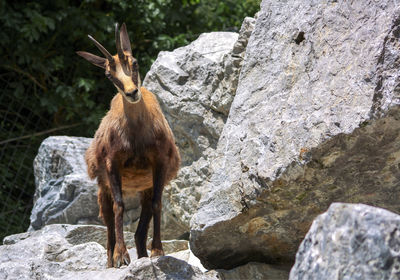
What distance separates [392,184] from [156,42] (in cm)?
585

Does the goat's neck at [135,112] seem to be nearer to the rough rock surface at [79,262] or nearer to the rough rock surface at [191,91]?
the rough rock surface at [79,262]

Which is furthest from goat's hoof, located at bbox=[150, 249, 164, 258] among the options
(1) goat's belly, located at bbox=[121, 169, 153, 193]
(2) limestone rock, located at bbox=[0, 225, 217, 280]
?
(1) goat's belly, located at bbox=[121, 169, 153, 193]

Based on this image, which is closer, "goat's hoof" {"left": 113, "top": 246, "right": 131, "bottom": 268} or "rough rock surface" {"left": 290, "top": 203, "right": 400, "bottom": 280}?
"rough rock surface" {"left": 290, "top": 203, "right": 400, "bottom": 280}

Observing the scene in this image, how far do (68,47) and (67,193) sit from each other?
11.5 ft

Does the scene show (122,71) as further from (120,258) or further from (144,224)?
(120,258)

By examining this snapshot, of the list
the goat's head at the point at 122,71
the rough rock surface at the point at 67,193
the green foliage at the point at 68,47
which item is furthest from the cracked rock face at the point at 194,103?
the green foliage at the point at 68,47

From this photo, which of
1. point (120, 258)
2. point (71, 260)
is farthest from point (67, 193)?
point (120, 258)

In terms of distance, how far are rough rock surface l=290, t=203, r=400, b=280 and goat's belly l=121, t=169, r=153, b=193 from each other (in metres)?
2.42

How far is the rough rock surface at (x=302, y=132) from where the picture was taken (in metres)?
3.81

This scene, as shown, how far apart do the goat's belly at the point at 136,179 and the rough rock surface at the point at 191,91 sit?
1.17m

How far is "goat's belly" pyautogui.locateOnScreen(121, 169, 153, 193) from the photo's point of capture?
4.71 m

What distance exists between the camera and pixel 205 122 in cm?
600

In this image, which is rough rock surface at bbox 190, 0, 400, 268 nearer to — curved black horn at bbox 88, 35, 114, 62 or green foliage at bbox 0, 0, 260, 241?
curved black horn at bbox 88, 35, 114, 62

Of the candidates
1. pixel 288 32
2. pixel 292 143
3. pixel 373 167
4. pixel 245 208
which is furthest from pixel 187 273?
pixel 288 32
